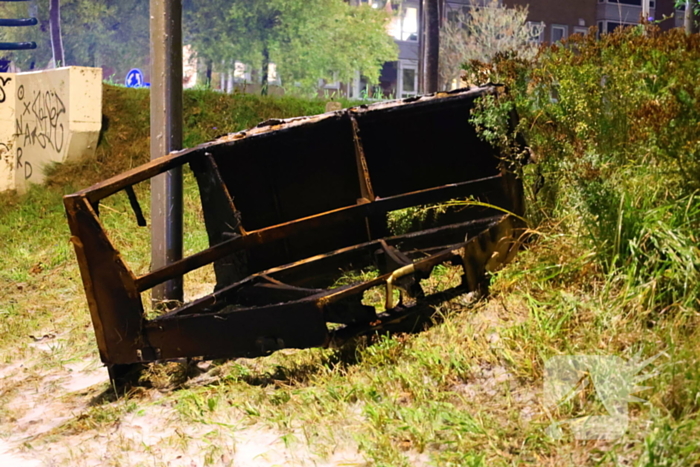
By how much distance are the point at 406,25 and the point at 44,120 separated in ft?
146

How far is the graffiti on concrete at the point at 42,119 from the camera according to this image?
13797 millimetres

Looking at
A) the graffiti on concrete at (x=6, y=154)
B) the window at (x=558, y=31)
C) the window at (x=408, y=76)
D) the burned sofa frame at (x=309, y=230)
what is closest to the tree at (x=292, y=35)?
the window at (x=408, y=76)

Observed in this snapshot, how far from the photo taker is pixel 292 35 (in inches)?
1640

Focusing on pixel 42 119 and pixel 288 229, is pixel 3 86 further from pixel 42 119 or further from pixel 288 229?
pixel 288 229

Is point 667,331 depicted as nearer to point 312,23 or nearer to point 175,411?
point 175,411

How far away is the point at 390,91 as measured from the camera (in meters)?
55.1

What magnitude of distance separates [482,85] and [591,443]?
3.98 metres

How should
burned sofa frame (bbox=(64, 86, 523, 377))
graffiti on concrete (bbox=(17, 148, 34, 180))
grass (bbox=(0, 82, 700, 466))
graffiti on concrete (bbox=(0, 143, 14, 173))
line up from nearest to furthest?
grass (bbox=(0, 82, 700, 466))
burned sofa frame (bbox=(64, 86, 523, 377))
graffiti on concrete (bbox=(17, 148, 34, 180))
graffiti on concrete (bbox=(0, 143, 14, 173))

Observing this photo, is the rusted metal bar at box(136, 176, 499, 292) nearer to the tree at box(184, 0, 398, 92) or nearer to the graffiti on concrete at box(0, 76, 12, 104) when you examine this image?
the graffiti on concrete at box(0, 76, 12, 104)

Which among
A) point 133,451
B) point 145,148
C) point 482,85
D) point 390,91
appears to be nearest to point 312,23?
point 390,91

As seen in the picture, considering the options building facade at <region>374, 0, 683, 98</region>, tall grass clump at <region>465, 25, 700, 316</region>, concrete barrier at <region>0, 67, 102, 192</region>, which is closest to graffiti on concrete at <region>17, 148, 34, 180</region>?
concrete barrier at <region>0, 67, 102, 192</region>

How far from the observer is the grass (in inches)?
147

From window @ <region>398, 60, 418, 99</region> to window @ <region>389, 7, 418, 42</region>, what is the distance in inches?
70.6

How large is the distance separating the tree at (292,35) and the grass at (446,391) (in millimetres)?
36321
